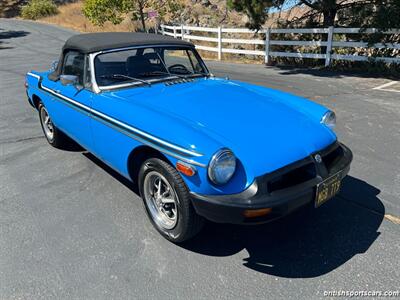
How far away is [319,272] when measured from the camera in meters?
2.68

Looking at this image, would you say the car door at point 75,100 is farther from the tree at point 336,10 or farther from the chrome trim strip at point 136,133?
the tree at point 336,10

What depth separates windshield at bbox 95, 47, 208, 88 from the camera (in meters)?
3.78

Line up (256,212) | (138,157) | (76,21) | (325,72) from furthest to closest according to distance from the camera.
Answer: (76,21) < (325,72) < (138,157) < (256,212)

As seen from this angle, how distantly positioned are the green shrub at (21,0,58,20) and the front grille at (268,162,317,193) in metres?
44.2

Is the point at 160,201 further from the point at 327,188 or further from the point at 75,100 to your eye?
the point at 75,100

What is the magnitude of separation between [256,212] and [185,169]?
0.59m

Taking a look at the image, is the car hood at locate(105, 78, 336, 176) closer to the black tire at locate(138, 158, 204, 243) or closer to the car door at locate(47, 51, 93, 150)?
the black tire at locate(138, 158, 204, 243)

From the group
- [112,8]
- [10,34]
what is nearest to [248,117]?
[112,8]

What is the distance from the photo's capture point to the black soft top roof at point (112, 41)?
3.90 meters

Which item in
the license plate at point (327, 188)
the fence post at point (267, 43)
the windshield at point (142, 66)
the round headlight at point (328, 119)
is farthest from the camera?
the fence post at point (267, 43)

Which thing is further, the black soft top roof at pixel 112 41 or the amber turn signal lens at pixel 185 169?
the black soft top roof at pixel 112 41

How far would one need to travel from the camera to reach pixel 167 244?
305 centimetres

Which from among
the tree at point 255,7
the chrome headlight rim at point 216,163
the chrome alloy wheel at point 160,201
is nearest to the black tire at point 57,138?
the chrome alloy wheel at point 160,201

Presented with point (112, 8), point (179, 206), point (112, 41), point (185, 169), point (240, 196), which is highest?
point (112, 8)
